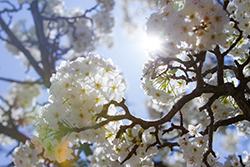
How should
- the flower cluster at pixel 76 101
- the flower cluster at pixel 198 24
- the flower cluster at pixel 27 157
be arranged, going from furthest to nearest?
the flower cluster at pixel 27 157, the flower cluster at pixel 76 101, the flower cluster at pixel 198 24

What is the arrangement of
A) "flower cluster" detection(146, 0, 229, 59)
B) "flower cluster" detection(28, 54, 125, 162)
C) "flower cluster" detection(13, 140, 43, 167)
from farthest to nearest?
"flower cluster" detection(13, 140, 43, 167), "flower cluster" detection(28, 54, 125, 162), "flower cluster" detection(146, 0, 229, 59)

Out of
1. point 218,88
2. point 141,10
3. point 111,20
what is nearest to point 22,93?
point 111,20

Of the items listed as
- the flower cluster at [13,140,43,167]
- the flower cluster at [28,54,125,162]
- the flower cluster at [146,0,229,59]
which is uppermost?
the flower cluster at [146,0,229,59]

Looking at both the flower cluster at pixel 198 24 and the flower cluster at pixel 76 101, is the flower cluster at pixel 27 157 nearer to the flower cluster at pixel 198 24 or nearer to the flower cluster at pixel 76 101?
the flower cluster at pixel 76 101

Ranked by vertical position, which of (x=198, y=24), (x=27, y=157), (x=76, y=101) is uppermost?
(x=198, y=24)

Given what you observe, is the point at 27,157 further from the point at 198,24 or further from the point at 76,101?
the point at 198,24

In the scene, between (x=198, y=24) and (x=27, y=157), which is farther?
(x=27, y=157)

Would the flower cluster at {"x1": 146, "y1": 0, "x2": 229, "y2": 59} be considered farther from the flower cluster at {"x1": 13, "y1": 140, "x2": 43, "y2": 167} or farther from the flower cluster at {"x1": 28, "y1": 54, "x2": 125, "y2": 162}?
the flower cluster at {"x1": 13, "y1": 140, "x2": 43, "y2": 167}

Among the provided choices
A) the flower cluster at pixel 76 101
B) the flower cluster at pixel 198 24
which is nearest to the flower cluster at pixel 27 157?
the flower cluster at pixel 76 101

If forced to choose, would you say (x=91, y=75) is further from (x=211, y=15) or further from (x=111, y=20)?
(x=111, y=20)

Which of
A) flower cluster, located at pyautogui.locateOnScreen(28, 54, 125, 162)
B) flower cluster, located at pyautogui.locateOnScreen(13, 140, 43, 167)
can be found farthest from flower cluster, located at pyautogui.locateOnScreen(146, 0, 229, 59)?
flower cluster, located at pyautogui.locateOnScreen(13, 140, 43, 167)

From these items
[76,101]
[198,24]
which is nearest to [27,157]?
[76,101]

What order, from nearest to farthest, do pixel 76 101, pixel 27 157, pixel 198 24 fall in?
pixel 198 24 < pixel 76 101 < pixel 27 157

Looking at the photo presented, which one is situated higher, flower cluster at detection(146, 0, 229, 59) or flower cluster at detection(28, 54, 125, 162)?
flower cluster at detection(146, 0, 229, 59)
